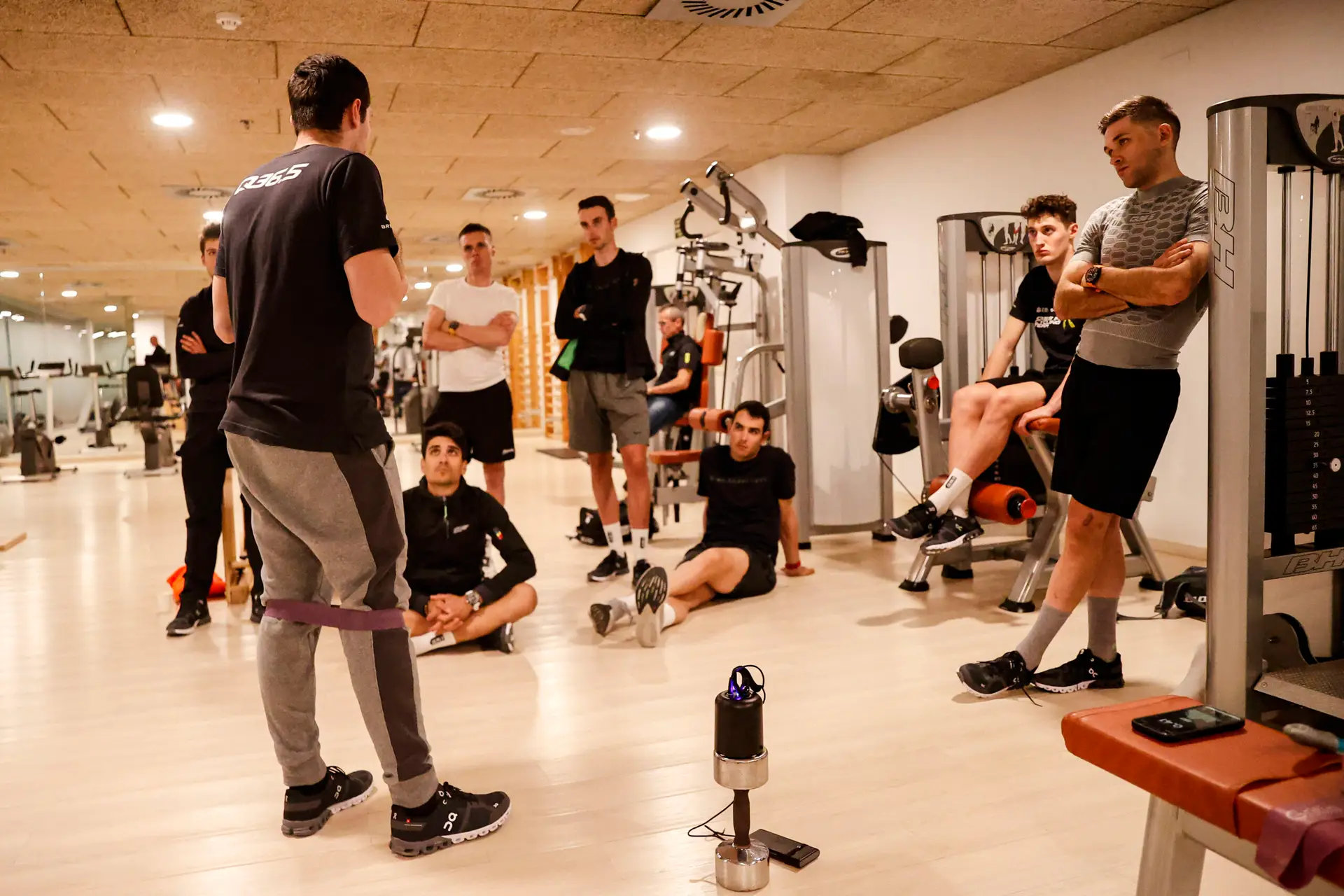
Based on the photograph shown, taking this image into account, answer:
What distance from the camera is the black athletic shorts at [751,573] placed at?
3.84m

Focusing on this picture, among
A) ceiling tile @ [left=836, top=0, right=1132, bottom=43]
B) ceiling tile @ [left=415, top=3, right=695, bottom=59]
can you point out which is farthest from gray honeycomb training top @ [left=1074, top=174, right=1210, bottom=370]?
ceiling tile @ [left=415, top=3, right=695, bottom=59]

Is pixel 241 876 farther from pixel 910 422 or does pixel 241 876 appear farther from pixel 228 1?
pixel 228 1

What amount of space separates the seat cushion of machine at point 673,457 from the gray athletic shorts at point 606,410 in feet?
3.81

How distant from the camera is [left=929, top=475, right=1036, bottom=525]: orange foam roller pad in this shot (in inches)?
141

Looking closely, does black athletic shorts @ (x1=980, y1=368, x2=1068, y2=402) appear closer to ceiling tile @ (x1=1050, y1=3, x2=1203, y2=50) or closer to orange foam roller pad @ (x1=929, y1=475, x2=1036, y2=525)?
orange foam roller pad @ (x1=929, y1=475, x2=1036, y2=525)

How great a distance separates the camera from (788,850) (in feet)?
6.04

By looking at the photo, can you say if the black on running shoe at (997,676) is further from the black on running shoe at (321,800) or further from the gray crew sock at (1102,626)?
the black on running shoe at (321,800)

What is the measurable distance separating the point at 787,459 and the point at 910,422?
59 centimetres

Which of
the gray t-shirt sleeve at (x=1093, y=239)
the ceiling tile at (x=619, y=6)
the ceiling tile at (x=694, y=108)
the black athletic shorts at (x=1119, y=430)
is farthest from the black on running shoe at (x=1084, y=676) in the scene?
the ceiling tile at (x=694, y=108)

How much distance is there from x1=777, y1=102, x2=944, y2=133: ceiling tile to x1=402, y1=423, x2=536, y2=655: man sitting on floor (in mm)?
3774

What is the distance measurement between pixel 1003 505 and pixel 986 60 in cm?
271

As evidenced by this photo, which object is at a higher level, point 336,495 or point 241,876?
point 336,495

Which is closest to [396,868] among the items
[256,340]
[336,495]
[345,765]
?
[345,765]

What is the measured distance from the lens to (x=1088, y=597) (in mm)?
2748
